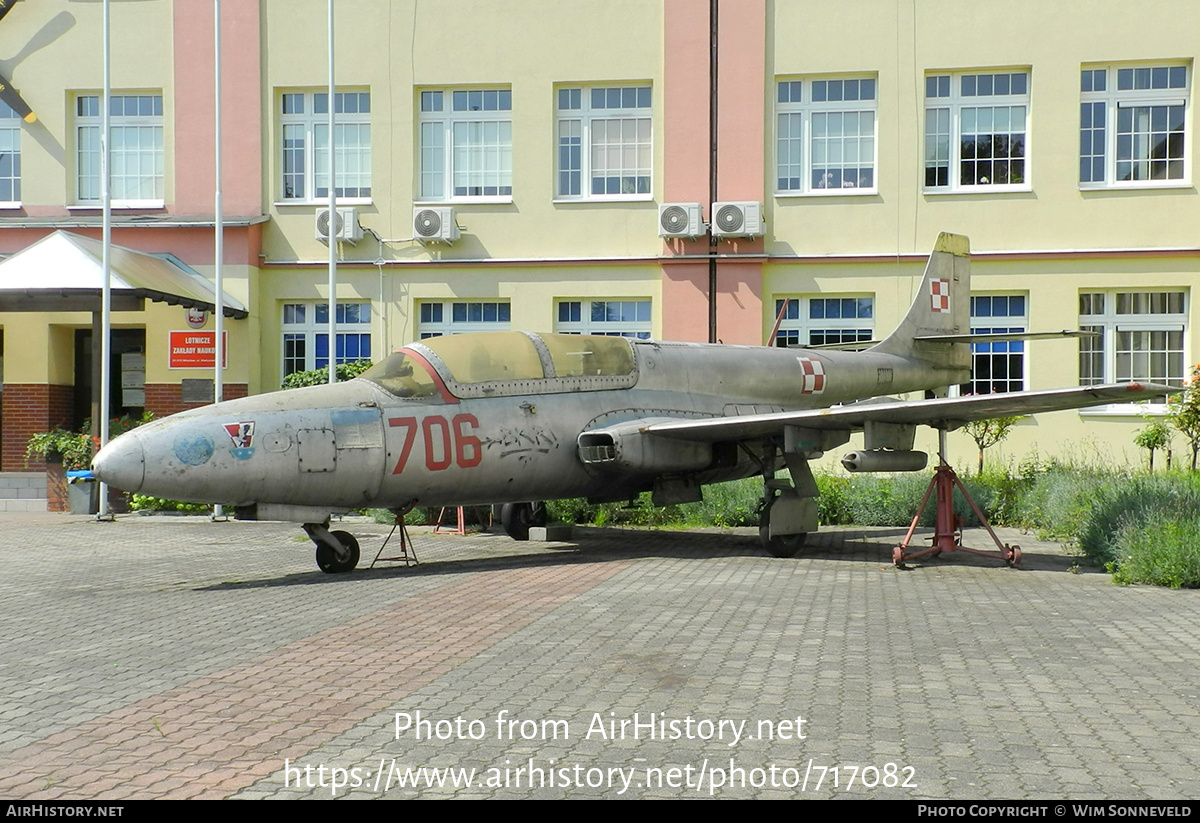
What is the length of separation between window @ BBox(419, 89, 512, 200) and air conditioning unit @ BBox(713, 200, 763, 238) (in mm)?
3923

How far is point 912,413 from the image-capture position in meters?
11.5

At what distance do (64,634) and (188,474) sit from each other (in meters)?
2.19

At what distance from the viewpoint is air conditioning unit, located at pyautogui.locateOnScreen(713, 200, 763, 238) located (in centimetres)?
1953

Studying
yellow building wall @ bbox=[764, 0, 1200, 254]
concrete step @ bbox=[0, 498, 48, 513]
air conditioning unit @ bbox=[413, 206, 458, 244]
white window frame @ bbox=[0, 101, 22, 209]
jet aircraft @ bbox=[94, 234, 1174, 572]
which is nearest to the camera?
jet aircraft @ bbox=[94, 234, 1174, 572]

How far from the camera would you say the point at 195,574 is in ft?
36.1

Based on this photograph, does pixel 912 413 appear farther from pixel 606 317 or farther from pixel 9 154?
pixel 9 154

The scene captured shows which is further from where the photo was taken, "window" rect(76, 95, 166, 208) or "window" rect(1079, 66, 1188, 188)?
"window" rect(76, 95, 166, 208)

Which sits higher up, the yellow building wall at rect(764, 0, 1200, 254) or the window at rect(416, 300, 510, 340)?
the yellow building wall at rect(764, 0, 1200, 254)

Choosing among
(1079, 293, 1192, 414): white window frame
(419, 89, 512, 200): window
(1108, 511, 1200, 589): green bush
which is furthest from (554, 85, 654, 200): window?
(1108, 511, 1200, 589): green bush

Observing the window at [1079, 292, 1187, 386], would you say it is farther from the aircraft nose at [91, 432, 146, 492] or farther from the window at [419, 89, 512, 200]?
the aircraft nose at [91, 432, 146, 492]

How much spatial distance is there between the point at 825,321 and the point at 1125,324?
4958mm

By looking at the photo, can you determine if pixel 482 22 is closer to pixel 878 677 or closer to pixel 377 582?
pixel 377 582

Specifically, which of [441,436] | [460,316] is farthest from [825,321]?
[441,436]

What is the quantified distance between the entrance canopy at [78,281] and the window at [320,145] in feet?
9.98
